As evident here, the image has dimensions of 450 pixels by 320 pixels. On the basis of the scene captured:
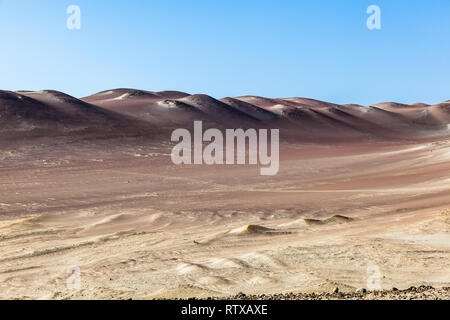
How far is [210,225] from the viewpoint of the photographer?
1203cm

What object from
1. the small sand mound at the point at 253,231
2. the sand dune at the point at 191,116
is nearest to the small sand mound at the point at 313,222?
the small sand mound at the point at 253,231

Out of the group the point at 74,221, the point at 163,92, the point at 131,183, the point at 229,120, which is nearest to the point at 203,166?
the point at 131,183

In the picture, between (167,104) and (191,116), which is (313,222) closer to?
(191,116)

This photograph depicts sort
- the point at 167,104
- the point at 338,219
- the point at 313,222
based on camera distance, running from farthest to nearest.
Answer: the point at 167,104, the point at 338,219, the point at 313,222

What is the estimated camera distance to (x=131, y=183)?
21.3 metres

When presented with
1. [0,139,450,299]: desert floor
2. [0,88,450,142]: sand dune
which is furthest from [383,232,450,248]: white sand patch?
[0,88,450,142]: sand dune

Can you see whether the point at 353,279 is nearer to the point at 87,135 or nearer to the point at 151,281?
the point at 151,281

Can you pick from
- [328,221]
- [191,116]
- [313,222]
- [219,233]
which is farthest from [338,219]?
[191,116]

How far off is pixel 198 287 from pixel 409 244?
13.9 feet

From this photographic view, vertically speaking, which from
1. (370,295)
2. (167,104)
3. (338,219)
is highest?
(167,104)

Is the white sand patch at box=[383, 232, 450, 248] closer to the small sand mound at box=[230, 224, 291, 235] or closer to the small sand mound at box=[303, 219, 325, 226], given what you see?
the small sand mound at box=[303, 219, 325, 226]

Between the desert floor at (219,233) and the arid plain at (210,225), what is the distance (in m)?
0.04

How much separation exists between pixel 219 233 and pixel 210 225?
1596 millimetres

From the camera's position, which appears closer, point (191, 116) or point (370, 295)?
point (370, 295)
